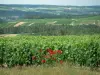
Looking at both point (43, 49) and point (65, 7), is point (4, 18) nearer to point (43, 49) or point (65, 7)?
point (65, 7)

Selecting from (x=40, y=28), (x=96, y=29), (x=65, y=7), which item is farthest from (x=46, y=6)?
(x=96, y=29)

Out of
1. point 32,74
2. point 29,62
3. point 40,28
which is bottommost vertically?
point 40,28

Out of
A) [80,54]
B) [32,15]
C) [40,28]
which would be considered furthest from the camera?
[32,15]

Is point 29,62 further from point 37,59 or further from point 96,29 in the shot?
point 96,29

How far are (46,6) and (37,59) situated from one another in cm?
11099

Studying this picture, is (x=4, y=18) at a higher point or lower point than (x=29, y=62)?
lower

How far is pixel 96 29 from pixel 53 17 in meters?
33.7

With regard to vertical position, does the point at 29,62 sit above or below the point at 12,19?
above

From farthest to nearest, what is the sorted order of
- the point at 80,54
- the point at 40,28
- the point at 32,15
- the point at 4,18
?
the point at 32,15 → the point at 4,18 → the point at 40,28 → the point at 80,54

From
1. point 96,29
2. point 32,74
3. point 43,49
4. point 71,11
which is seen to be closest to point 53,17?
point 71,11

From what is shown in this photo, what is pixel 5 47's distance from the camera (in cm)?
1356

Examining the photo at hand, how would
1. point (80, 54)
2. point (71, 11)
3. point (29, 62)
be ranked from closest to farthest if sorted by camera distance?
Result: point (80, 54) → point (29, 62) → point (71, 11)

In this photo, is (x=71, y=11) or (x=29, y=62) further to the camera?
(x=71, y=11)

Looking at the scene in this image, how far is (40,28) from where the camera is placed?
76.9 meters
